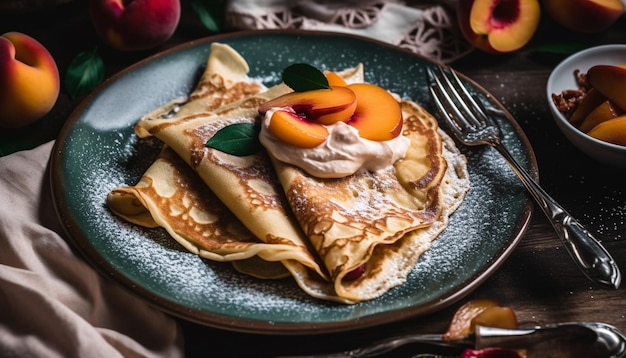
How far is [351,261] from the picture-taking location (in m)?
1.61

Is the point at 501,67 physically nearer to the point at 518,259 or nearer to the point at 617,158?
the point at 617,158

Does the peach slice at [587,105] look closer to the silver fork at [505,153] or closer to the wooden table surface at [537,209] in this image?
the wooden table surface at [537,209]

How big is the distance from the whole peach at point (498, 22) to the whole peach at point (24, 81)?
4.48ft

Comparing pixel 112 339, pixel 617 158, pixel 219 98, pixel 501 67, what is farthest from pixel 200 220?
pixel 501 67

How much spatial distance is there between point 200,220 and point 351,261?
41cm

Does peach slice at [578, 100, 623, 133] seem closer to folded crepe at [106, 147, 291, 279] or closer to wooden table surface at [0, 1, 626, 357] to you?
wooden table surface at [0, 1, 626, 357]

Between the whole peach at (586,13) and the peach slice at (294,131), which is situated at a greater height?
the whole peach at (586,13)

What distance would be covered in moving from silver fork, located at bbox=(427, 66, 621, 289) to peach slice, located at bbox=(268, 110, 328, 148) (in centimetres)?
47

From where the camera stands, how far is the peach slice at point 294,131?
179 centimetres

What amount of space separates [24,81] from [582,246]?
5.14 ft

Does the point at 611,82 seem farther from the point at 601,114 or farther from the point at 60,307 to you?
the point at 60,307

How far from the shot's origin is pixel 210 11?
2.68 m

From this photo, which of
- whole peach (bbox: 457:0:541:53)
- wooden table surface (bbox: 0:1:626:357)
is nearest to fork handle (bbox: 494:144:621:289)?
wooden table surface (bbox: 0:1:626:357)

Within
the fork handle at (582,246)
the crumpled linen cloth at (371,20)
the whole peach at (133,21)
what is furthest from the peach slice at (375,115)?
the whole peach at (133,21)
